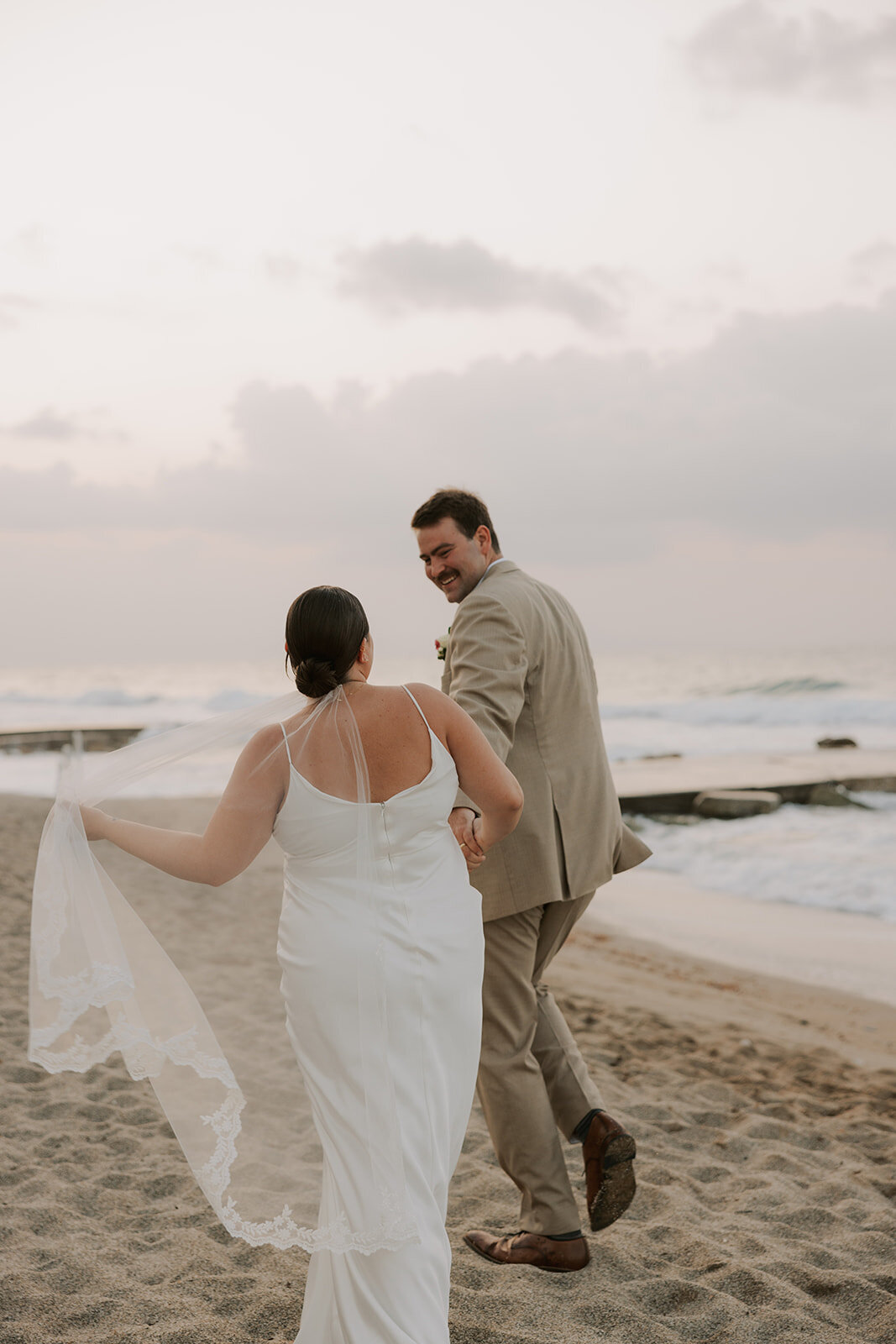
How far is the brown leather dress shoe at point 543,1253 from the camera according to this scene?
120 inches

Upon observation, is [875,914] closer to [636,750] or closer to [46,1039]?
[46,1039]

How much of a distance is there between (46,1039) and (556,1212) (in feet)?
5.25

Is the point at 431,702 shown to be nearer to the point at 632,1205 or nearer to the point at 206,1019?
the point at 206,1019

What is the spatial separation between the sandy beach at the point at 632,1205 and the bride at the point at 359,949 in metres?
0.64

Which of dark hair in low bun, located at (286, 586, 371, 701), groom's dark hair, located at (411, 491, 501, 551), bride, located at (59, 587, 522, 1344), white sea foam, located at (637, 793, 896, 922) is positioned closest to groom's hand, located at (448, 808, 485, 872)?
bride, located at (59, 587, 522, 1344)

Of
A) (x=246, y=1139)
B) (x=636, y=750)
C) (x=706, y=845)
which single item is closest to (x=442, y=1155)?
(x=246, y=1139)

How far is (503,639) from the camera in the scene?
9.91ft

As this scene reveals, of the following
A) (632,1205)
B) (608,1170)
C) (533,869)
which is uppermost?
(533,869)

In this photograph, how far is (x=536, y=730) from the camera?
10.3ft

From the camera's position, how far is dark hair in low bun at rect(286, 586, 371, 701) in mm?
2299

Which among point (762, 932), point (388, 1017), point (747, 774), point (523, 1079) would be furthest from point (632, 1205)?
point (747, 774)

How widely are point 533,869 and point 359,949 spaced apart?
0.92 m

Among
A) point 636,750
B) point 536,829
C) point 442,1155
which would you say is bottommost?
point 636,750

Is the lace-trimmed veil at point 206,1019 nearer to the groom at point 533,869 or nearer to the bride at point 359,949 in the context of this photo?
the bride at point 359,949
